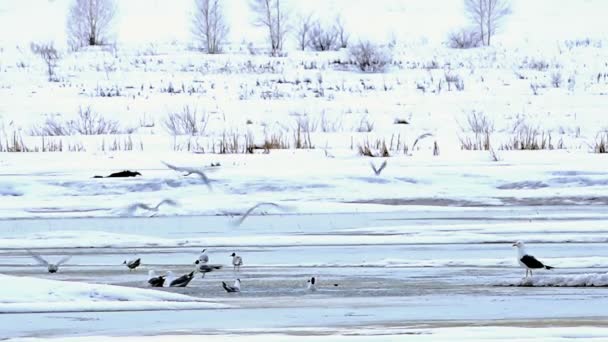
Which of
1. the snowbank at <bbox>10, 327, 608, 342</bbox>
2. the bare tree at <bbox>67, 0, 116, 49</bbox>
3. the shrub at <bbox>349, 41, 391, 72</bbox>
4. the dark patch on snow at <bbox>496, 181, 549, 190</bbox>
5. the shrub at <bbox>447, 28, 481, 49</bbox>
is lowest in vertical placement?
the dark patch on snow at <bbox>496, 181, 549, 190</bbox>

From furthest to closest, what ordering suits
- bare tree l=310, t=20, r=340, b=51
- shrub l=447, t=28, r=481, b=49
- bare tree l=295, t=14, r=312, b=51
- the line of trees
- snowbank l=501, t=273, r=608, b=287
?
bare tree l=295, t=14, r=312, b=51
the line of trees
bare tree l=310, t=20, r=340, b=51
shrub l=447, t=28, r=481, b=49
snowbank l=501, t=273, r=608, b=287

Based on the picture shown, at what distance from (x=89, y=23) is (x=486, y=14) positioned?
1573 centimetres

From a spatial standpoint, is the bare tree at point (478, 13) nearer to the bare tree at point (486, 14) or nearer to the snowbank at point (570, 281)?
the bare tree at point (486, 14)

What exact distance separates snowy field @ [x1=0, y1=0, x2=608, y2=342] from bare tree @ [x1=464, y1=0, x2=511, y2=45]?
1621 cm

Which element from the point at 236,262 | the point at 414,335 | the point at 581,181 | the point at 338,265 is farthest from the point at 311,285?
the point at 581,181

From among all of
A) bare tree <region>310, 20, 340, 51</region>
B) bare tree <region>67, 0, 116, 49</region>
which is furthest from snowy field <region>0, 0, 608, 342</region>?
bare tree <region>67, 0, 116, 49</region>

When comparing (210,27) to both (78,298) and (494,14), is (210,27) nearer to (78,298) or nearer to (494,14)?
(494,14)

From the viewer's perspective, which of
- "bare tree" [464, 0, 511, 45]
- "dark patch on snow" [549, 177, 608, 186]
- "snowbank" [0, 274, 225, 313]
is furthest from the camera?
"bare tree" [464, 0, 511, 45]

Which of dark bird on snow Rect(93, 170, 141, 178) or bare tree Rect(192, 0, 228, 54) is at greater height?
bare tree Rect(192, 0, 228, 54)

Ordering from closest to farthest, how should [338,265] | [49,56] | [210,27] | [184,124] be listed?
1. [338,265]
2. [184,124]
3. [49,56]
4. [210,27]

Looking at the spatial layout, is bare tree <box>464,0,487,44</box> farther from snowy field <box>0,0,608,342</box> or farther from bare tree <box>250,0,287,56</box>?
snowy field <box>0,0,608,342</box>

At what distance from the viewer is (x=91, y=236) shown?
37.4 feet

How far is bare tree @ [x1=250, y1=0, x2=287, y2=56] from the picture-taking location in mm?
51691

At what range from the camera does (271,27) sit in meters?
52.8
